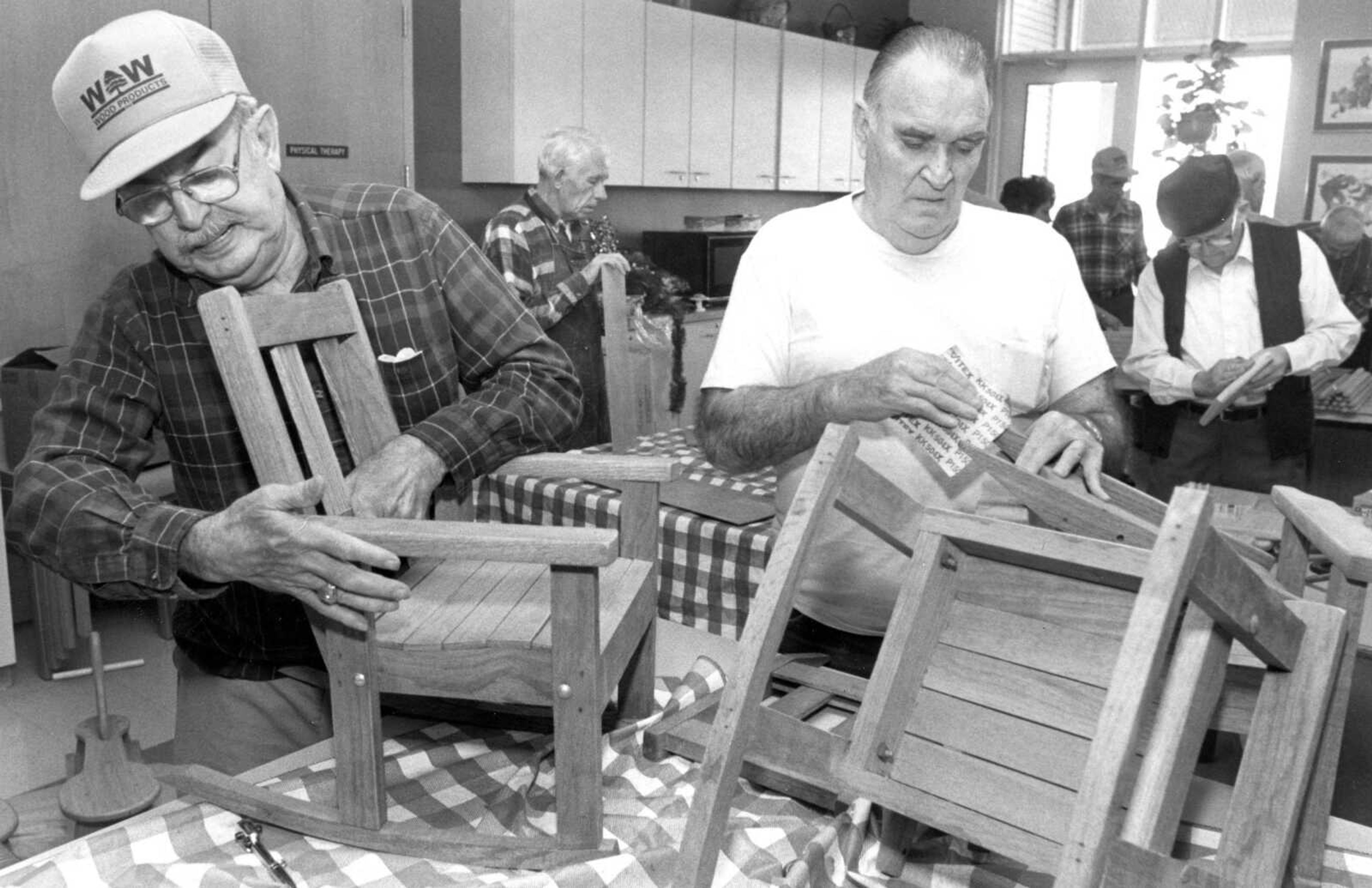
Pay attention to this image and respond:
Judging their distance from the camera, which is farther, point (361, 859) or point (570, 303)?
point (570, 303)

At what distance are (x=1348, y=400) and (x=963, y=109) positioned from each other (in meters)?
3.21

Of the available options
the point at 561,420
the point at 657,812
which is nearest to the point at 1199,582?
the point at 657,812

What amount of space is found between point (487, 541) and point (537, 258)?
3.21 m

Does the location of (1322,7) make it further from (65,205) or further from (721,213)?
(65,205)

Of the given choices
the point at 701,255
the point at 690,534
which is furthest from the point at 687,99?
the point at 690,534

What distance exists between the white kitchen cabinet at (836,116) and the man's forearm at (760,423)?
21.9 ft

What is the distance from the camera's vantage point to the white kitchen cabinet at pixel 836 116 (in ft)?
26.7

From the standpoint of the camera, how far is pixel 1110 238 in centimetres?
623

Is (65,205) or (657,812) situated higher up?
(65,205)

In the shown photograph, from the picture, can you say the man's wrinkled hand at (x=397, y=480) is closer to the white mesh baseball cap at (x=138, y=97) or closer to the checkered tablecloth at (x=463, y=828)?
the checkered tablecloth at (x=463, y=828)

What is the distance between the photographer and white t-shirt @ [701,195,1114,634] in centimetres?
182

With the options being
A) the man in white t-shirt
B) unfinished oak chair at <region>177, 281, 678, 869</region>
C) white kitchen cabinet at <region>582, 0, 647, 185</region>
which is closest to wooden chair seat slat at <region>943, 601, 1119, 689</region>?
unfinished oak chair at <region>177, 281, 678, 869</region>

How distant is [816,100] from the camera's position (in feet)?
26.4

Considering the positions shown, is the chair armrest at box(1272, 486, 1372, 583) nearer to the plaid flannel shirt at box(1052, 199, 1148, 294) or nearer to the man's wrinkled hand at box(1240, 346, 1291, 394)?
the man's wrinkled hand at box(1240, 346, 1291, 394)
